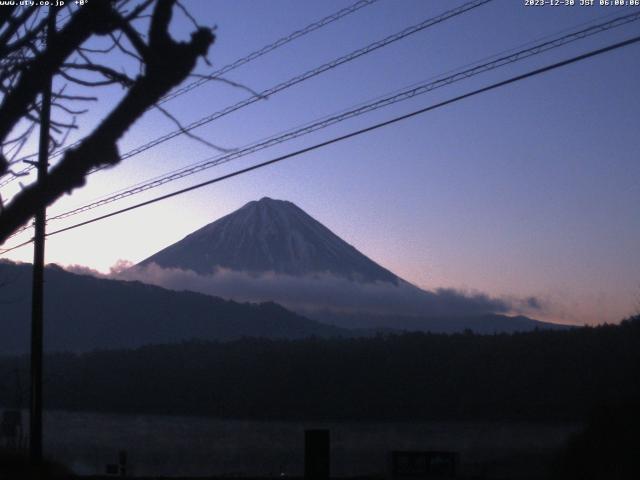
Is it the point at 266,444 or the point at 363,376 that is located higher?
the point at 363,376

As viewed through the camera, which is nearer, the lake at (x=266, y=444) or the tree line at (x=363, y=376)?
the lake at (x=266, y=444)

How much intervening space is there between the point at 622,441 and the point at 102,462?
33.0 meters

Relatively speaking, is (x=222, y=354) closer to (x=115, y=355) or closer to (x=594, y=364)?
(x=115, y=355)

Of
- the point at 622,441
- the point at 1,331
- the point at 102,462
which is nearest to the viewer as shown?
the point at 622,441

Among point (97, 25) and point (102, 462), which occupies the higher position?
point (97, 25)

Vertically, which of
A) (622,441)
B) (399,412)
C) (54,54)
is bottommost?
(399,412)

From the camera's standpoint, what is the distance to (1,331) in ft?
608

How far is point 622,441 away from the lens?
14.4m

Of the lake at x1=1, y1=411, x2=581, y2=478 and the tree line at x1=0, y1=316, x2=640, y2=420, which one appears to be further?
the tree line at x1=0, y1=316, x2=640, y2=420

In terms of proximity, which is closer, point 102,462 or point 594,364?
point 102,462

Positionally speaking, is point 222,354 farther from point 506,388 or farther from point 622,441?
point 622,441

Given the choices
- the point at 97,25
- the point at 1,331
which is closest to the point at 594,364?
the point at 97,25

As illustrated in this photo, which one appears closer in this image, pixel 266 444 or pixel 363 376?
pixel 266 444

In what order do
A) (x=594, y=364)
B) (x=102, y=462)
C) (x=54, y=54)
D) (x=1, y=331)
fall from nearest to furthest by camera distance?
1. (x=54, y=54)
2. (x=102, y=462)
3. (x=594, y=364)
4. (x=1, y=331)
